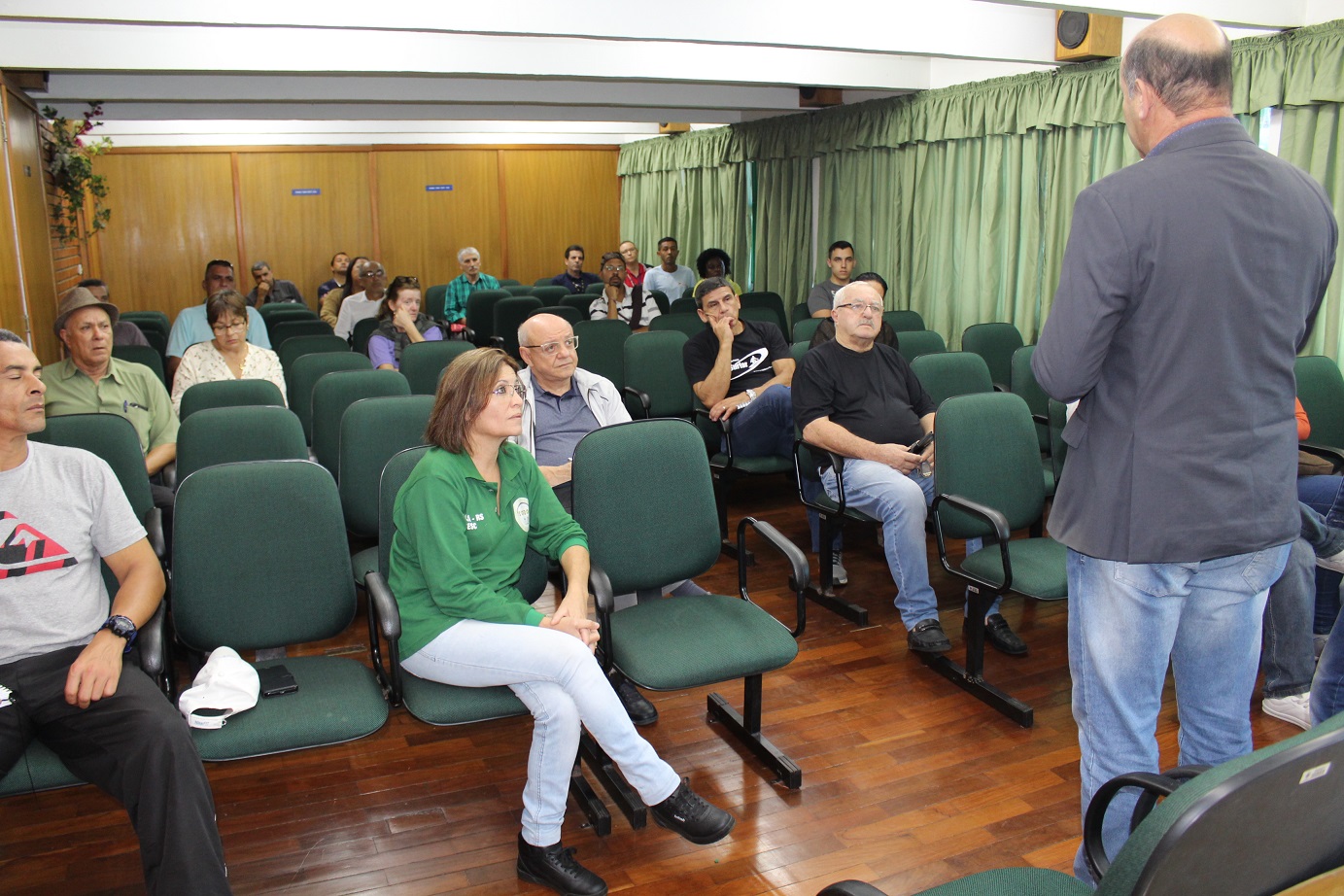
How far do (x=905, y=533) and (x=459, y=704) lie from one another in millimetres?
1833

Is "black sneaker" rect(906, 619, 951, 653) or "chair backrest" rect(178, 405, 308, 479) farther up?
"chair backrest" rect(178, 405, 308, 479)

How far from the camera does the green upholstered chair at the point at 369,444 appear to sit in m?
3.50

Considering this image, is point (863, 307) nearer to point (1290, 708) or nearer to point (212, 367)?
point (1290, 708)

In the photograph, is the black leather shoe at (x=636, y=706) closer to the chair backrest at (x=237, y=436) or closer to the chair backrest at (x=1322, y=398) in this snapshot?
the chair backrest at (x=237, y=436)

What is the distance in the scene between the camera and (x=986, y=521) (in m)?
3.17

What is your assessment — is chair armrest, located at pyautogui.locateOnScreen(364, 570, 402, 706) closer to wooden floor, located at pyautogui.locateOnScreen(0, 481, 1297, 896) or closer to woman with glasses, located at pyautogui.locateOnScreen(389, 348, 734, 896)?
woman with glasses, located at pyautogui.locateOnScreen(389, 348, 734, 896)

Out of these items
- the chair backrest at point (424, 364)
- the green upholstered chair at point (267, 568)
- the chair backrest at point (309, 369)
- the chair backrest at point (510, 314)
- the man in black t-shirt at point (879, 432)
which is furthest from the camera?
the chair backrest at point (510, 314)

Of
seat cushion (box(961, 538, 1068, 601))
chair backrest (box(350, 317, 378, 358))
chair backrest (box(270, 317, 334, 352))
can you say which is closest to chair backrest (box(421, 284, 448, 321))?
chair backrest (box(270, 317, 334, 352))

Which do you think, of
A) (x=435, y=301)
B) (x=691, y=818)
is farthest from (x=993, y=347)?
(x=435, y=301)

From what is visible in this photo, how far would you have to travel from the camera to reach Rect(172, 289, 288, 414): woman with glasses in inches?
177

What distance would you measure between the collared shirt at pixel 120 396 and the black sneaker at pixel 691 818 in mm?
2501

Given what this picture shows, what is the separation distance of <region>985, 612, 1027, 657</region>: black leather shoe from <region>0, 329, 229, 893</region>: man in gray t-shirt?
102 inches

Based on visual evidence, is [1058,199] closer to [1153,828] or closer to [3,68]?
[1153,828]

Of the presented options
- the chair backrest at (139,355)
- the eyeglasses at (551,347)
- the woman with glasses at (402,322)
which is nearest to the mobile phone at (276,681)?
the eyeglasses at (551,347)
